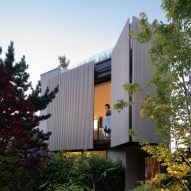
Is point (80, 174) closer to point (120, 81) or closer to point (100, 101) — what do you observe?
point (120, 81)

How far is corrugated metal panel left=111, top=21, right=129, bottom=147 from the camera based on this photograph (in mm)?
16531

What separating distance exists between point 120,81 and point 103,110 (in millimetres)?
8598

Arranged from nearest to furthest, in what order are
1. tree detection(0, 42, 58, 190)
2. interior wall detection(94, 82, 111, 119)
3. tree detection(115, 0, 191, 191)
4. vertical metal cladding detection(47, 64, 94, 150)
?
1. tree detection(115, 0, 191, 191)
2. tree detection(0, 42, 58, 190)
3. vertical metal cladding detection(47, 64, 94, 150)
4. interior wall detection(94, 82, 111, 119)

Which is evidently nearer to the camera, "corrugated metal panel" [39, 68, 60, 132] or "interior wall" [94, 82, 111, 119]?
"interior wall" [94, 82, 111, 119]

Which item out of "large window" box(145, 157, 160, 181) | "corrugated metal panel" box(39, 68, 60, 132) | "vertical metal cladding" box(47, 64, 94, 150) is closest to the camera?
"large window" box(145, 157, 160, 181)

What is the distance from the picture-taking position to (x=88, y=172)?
1659cm

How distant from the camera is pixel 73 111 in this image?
864 inches

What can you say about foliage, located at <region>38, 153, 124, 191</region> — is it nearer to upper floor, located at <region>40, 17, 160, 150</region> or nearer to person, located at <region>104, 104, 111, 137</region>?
upper floor, located at <region>40, 17, 160, 150</region>

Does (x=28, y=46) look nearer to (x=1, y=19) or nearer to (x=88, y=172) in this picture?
(x=1, y=19)

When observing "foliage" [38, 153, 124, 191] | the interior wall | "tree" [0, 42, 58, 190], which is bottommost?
"foliage" [38, 153, 124, 191]

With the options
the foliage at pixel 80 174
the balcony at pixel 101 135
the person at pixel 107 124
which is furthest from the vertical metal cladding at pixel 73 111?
the foliage at pixel 80 174

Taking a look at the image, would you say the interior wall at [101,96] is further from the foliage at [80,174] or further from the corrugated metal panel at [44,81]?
the foliage at [80,174]

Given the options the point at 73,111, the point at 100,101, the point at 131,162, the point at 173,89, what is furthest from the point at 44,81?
the point at 173,89

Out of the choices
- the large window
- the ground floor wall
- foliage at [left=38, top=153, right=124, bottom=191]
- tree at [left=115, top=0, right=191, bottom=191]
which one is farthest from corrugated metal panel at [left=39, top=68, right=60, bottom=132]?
tree at [left=115, top=0, right=191, bottom=191]
